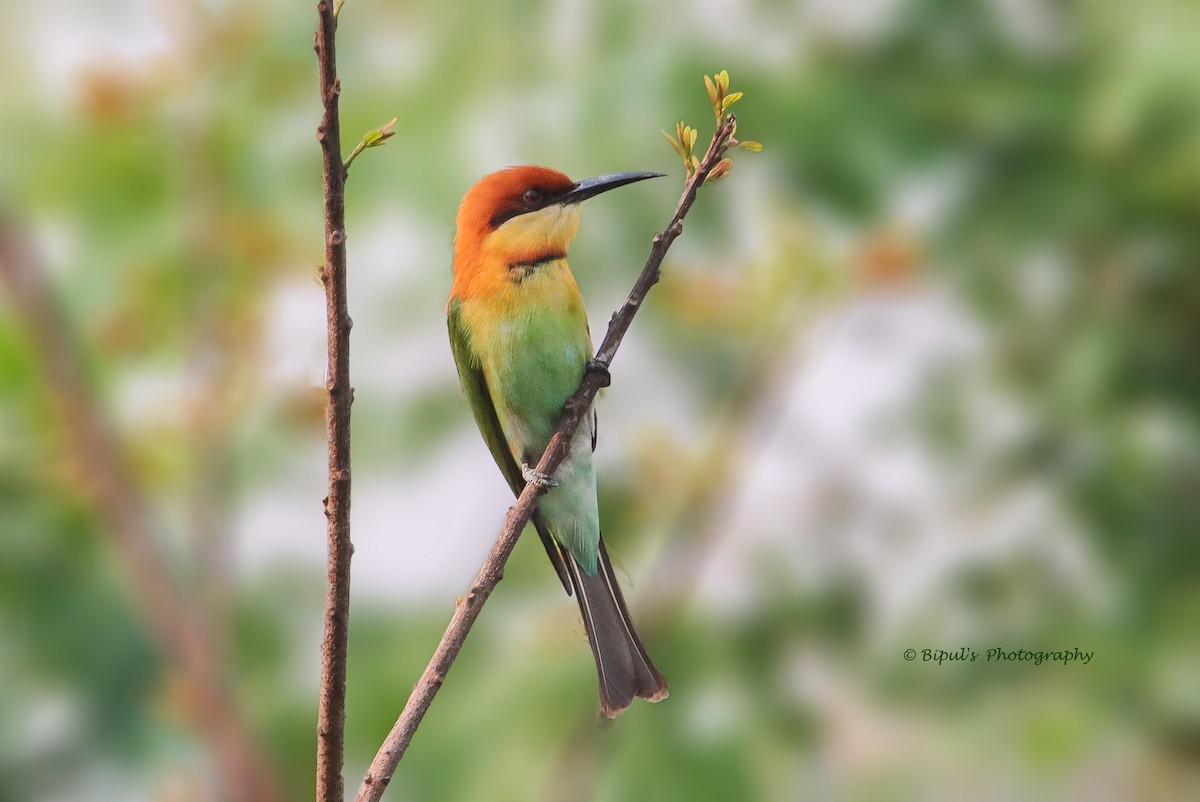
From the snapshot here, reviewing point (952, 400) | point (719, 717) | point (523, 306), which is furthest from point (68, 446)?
point (952, 400)

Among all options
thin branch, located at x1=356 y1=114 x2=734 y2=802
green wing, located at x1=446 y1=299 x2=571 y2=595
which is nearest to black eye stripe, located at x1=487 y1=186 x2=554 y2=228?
green wing, located at x1=446 y1=299 x2=571 y2=595

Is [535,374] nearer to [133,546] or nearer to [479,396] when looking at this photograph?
[479,396]

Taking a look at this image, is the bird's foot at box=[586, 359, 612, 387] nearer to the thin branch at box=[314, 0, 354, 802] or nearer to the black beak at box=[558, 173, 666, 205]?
the black beak at box=[558, 173, 666, 205]

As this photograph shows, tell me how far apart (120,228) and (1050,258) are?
1.66m

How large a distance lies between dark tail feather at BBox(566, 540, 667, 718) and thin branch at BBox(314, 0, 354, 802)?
451mm

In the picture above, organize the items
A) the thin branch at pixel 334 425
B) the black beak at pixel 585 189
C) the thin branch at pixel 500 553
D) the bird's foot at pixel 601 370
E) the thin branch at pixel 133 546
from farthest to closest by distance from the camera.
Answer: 1. the thin branch at pixel 133 546
2. the black beak at pixel 585 189
3. the bird's foot at pixel 601 370
4. the thin branch at pixel 500 553
5. the thin branch at pixel 334 425

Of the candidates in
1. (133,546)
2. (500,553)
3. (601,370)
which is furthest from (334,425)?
(133,546)

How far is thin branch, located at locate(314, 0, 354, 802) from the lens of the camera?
0.79 meters

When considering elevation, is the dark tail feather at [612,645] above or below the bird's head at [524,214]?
below

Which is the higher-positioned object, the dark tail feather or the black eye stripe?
the black eye stripe

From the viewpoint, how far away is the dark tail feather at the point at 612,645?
4.30 ft

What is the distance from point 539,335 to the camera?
151cm

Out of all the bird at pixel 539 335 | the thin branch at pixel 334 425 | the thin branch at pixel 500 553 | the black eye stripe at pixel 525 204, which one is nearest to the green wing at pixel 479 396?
the bird at pixel 539 335

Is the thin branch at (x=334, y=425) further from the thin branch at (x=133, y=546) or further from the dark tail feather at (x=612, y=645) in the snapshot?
the thin branch at (x=133, y=546)
